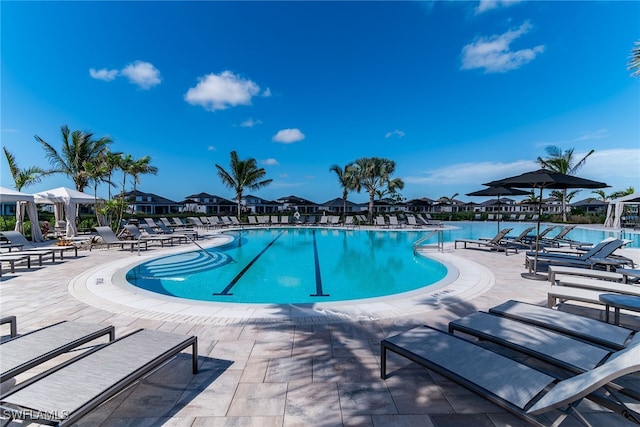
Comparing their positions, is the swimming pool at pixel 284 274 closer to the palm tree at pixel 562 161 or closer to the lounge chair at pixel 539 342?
the lounge chair at pixel 539 342

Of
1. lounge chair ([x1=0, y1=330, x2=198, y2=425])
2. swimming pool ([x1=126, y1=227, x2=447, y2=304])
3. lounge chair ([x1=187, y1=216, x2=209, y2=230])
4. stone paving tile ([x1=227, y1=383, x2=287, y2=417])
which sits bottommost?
swimming pool ([x1=126, y1=227, x2=447, y2=304])

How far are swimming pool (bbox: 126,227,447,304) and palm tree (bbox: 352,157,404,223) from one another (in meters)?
15.5

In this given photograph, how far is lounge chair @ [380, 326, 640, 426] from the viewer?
4.66 feet

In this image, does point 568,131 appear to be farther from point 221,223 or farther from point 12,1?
point 12,1

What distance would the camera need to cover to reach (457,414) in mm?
2018

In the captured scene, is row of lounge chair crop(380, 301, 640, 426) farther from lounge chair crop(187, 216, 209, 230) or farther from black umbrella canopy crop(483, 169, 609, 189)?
lounge chair crop(187, 216, 209, 230)

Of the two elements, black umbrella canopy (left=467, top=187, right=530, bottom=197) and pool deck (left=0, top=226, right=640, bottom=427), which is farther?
black umbrella canopy (left=467, top=187, right=530, bottom=197)

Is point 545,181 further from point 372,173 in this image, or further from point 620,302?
point 372,173

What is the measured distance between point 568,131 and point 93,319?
1133 inches

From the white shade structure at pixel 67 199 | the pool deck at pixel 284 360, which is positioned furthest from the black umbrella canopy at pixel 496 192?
the white shade structure at pixel 67 199

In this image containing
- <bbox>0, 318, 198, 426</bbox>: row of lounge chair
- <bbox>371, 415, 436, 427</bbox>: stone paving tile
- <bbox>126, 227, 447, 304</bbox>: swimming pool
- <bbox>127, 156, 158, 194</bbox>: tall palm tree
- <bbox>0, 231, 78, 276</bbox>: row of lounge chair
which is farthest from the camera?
<bbox>127, 156, 158, 194</bbox>: tall palm tree

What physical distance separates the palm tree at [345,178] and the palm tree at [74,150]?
1925 centimetres

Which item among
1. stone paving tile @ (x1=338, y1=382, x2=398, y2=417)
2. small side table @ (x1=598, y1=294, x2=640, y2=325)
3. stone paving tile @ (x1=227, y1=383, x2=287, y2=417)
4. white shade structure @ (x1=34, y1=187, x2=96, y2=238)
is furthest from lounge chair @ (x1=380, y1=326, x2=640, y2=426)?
white shade structure @ (x1=34, y1=187, x2=96, y2=238)

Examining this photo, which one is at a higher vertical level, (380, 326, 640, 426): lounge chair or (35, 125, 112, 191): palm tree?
(35, 125, 112, 191): palm tree
